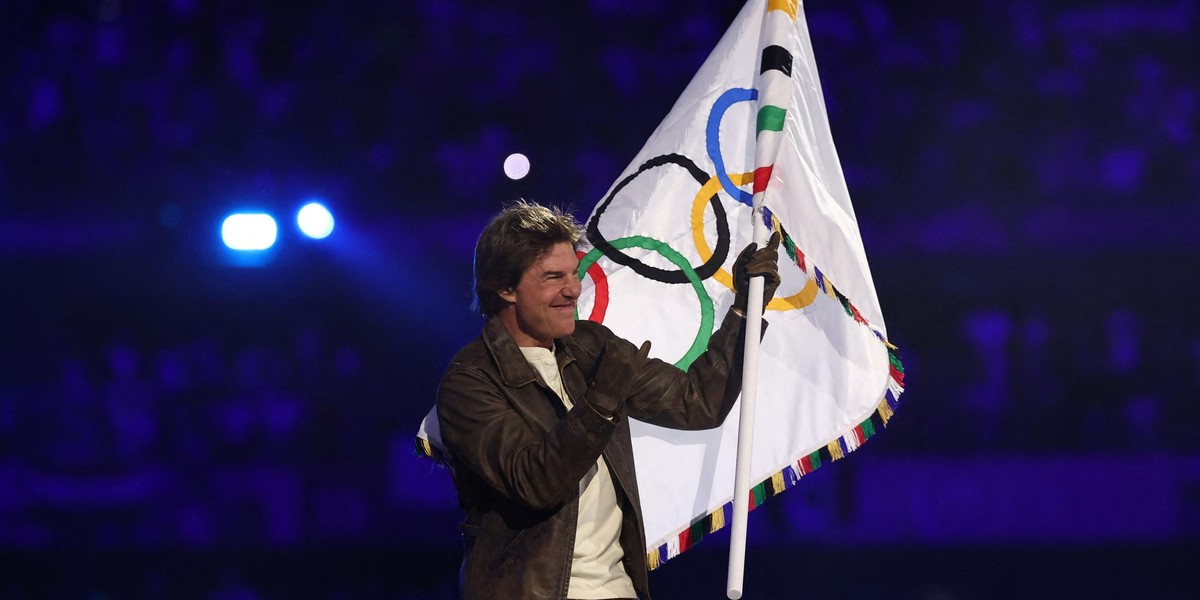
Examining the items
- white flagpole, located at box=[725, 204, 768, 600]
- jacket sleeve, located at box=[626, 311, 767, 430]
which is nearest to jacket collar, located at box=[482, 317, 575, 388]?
jacket sleeve, located at box=[626, 311, 767, 430]

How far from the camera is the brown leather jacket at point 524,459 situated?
1.69 m

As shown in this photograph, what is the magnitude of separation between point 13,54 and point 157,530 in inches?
65.1

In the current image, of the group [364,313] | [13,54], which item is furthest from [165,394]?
[13,54]

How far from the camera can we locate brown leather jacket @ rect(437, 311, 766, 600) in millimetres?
1688

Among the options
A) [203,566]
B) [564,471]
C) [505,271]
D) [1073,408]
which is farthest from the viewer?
[203,566]

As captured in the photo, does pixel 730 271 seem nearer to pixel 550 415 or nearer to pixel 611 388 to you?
pixel 550 415

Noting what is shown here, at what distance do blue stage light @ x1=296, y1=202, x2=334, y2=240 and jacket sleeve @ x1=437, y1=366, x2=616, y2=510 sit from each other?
2155 millimetres

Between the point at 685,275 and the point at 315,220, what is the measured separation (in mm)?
1914

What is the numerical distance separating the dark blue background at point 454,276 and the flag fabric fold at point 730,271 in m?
1.36

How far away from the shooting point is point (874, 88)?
12.1 ft

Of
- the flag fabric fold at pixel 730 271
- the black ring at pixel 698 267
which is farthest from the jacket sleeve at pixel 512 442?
the black ring at pixel 698 267

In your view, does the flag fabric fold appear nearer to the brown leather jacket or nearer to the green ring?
the green ring

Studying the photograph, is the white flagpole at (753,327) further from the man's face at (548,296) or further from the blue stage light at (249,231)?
the blue stage light at (249,231)

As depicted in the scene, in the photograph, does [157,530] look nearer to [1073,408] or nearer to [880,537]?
[880,537]
